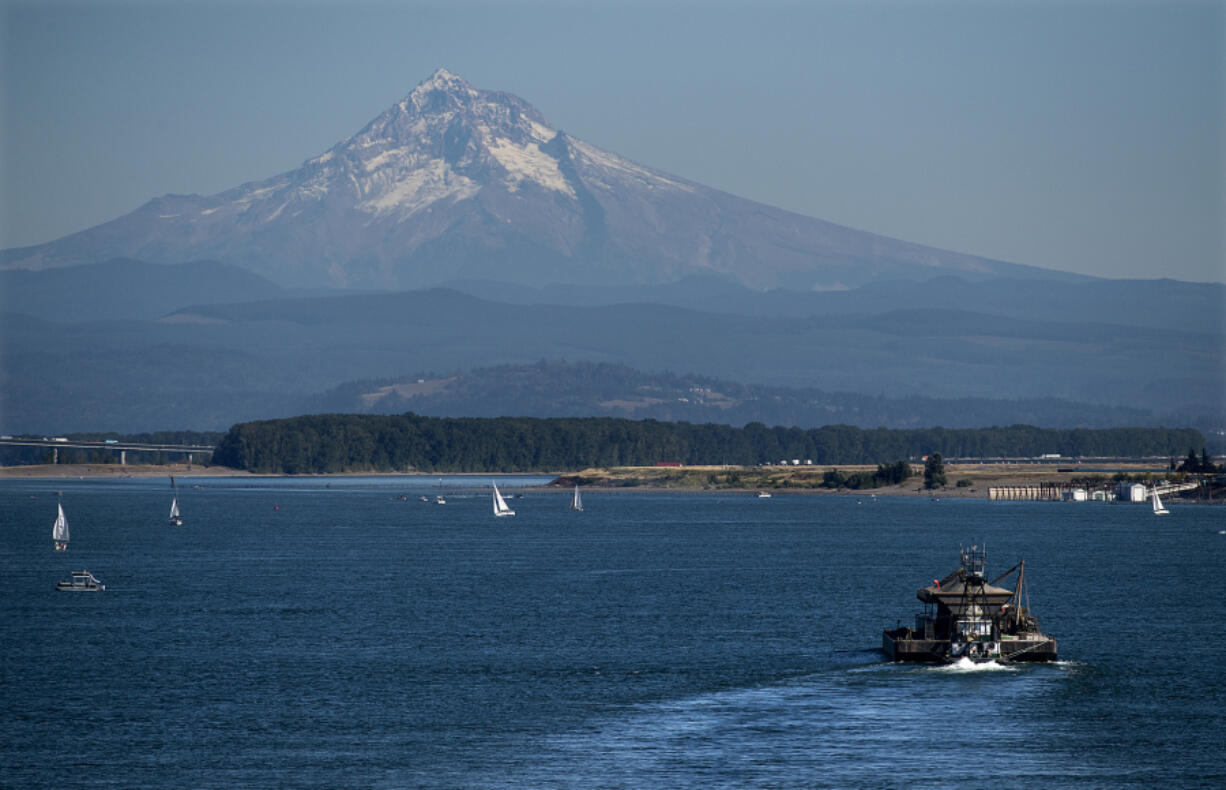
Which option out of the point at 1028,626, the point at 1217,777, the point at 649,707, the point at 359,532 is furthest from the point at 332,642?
the point at 359,532

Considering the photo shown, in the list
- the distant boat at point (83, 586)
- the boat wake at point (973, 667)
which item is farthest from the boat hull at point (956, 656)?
the distant boat at point (83, 586)

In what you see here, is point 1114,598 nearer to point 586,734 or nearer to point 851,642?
point 851,642

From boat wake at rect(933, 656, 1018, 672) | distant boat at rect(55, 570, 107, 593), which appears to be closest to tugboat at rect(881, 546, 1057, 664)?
boat wake at rect(933, 656, 1018, 672)

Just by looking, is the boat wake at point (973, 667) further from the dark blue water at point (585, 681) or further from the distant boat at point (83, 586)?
the distant boat at point (83, 586)

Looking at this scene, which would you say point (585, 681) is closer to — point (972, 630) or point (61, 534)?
point (972, 630)

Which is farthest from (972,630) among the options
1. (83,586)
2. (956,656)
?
(83,586)
